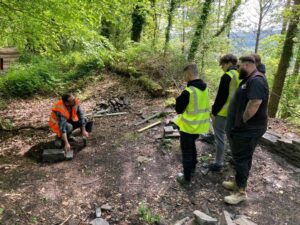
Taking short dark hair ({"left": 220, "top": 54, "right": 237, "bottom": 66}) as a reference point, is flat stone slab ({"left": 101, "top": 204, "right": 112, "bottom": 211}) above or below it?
below

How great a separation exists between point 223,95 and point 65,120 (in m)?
3.40

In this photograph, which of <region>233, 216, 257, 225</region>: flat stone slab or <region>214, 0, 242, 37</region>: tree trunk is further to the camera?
<region>214, 0, 242, 37</region>: tree trunk

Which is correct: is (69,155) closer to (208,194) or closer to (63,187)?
(63,187)

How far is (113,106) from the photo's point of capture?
8422mm

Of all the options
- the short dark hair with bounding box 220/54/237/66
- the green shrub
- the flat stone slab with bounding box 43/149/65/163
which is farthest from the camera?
the green shrub

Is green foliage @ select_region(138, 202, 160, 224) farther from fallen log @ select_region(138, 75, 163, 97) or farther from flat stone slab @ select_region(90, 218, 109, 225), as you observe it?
fallen log @ select_region(138, 75, 163, 97)

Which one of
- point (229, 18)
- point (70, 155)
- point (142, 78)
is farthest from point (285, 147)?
point (229, 18)

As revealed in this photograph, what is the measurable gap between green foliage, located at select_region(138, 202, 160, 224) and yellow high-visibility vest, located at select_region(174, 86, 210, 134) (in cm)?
134

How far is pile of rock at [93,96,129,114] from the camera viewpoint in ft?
27.3

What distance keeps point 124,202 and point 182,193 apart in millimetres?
970

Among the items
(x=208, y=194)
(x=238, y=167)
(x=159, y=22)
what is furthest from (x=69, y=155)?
(x=159, y=22)

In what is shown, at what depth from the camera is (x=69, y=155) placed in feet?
17.2

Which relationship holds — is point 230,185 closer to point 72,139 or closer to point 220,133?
point 220,133

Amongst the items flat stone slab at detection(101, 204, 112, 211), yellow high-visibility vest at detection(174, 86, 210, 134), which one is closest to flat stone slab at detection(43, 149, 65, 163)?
flat stone slab at detection(101, 204, 112, 211)
